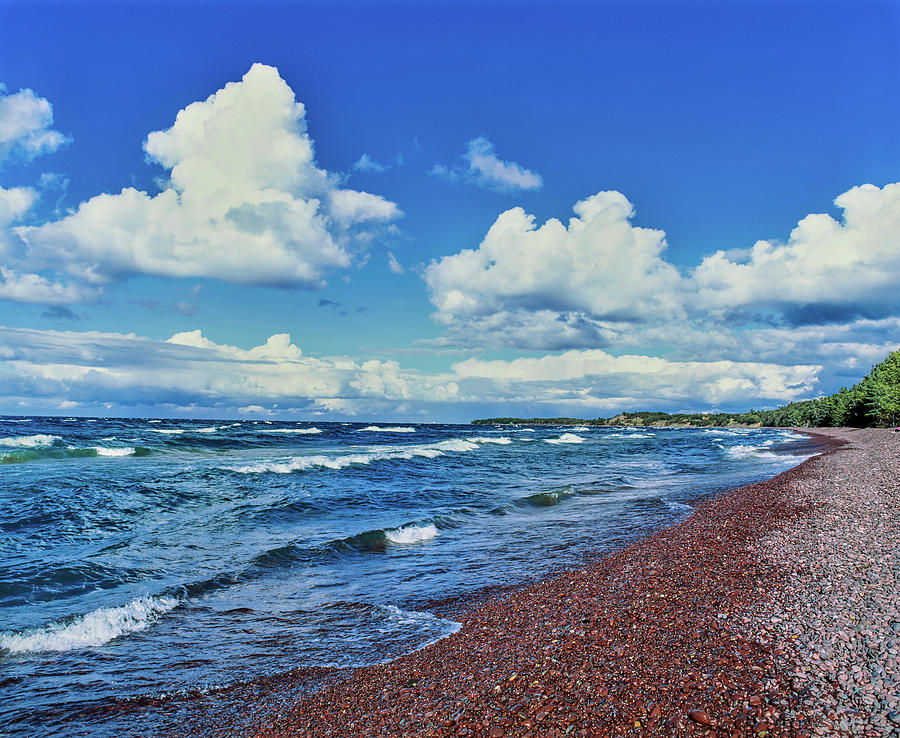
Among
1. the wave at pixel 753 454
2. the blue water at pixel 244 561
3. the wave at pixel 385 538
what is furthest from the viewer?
the wave at pixel 753 454

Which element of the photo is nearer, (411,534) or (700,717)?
(700,717)

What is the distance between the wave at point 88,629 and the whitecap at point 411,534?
22.4 feet

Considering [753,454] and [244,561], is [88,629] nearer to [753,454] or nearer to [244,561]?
[244,561]

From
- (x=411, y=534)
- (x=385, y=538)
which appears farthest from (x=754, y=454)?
(x=385, y=538)

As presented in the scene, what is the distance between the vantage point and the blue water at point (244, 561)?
331 inches

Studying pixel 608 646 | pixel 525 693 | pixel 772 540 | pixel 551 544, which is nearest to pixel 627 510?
pixel 551 544

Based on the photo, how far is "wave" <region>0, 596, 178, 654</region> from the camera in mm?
9016

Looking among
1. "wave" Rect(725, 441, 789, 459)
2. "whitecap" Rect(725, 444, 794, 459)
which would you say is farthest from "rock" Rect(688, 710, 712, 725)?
"wave" Rect(725, 441, 789, 459)

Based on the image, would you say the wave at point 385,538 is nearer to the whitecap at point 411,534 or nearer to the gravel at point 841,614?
the whitecap at point 411,534

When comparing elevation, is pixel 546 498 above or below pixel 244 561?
below

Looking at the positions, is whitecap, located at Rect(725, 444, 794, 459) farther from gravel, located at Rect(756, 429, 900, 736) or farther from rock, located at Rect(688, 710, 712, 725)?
rock, located at Rect(688, 710, 712, 725)

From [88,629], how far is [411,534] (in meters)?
8.88

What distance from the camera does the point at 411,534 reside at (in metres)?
16.7

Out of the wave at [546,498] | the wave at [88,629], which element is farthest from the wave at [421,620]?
the wave at [546,498]
